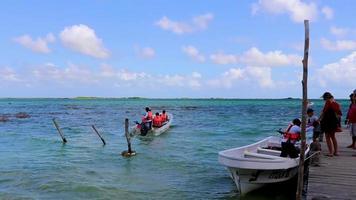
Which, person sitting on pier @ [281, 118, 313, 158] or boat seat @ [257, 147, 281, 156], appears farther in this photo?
boat seat @ [257, 147, 281, 156]

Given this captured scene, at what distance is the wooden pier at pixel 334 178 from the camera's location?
8.94m

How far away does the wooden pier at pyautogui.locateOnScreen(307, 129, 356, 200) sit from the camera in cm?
894

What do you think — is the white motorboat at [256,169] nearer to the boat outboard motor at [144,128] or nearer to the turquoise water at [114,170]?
the turquoise water at [114,170]

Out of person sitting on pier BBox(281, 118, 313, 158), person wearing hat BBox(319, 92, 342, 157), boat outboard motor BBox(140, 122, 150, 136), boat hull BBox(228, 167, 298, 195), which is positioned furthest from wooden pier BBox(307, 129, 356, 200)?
boat outboard motor BBox(140, 122, 150, 136)

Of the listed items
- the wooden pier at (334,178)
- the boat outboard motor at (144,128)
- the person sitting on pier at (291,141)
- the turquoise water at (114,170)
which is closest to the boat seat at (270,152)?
the person sitting on pier at (291,141)

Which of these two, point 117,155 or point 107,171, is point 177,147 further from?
point 107,171

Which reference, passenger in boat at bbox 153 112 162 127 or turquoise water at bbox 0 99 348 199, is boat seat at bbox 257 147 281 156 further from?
passenger in boat at bbox 153 112 162 127

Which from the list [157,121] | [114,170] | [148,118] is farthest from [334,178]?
[157,121]

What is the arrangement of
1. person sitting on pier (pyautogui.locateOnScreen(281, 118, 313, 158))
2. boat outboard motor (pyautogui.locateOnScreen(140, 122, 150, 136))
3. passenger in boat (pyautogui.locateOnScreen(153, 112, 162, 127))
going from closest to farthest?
person sitting on pier (pyautogui.locateOnScreen(281, 118, 313, 158))
boat outboard motor (pyautogui.locateOnScreen(140, 122, 150, 136))
passenger in boat (pyautogui.locateOnScreen(153, 112, 162, 127))

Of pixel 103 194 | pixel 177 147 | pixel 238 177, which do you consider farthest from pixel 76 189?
pixel 177 147

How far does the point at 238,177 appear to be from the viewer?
1078cm

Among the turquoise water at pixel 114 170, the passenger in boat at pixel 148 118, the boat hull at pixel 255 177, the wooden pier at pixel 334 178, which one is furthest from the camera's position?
the passenger in boat at pixel 148 118

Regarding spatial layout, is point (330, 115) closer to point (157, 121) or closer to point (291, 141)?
point (291, 141)

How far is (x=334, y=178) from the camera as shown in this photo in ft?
34.0
